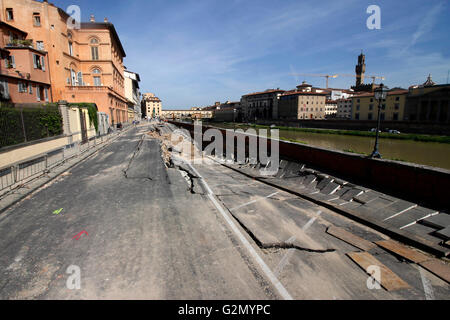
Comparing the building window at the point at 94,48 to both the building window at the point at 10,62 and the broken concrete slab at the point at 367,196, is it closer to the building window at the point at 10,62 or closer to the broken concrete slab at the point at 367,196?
the building window at the point at 10,62

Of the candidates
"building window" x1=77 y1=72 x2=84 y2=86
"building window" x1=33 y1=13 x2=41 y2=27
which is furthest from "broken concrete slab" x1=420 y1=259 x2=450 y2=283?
"building window" x1=77 y1=72 x2=84 y2=86

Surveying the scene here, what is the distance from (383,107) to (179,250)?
250 feet

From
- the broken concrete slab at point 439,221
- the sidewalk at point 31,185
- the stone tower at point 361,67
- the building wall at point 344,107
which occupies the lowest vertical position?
the sidewalk at point 31,185

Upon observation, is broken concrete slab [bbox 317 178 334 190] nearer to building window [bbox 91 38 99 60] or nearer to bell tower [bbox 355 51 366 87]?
building window [bbox 91 38 99 60]

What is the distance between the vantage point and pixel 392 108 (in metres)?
63.9

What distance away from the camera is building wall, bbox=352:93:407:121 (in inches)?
2452

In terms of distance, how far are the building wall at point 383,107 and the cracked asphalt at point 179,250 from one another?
70.8m

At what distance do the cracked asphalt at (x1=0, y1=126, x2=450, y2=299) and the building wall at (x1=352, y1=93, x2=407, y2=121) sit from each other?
70.8m

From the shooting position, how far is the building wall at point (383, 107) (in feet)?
204

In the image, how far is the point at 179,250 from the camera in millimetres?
4430

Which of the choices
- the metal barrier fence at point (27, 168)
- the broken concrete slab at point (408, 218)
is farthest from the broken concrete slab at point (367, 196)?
the metal barrier fence at point (27, 168)
